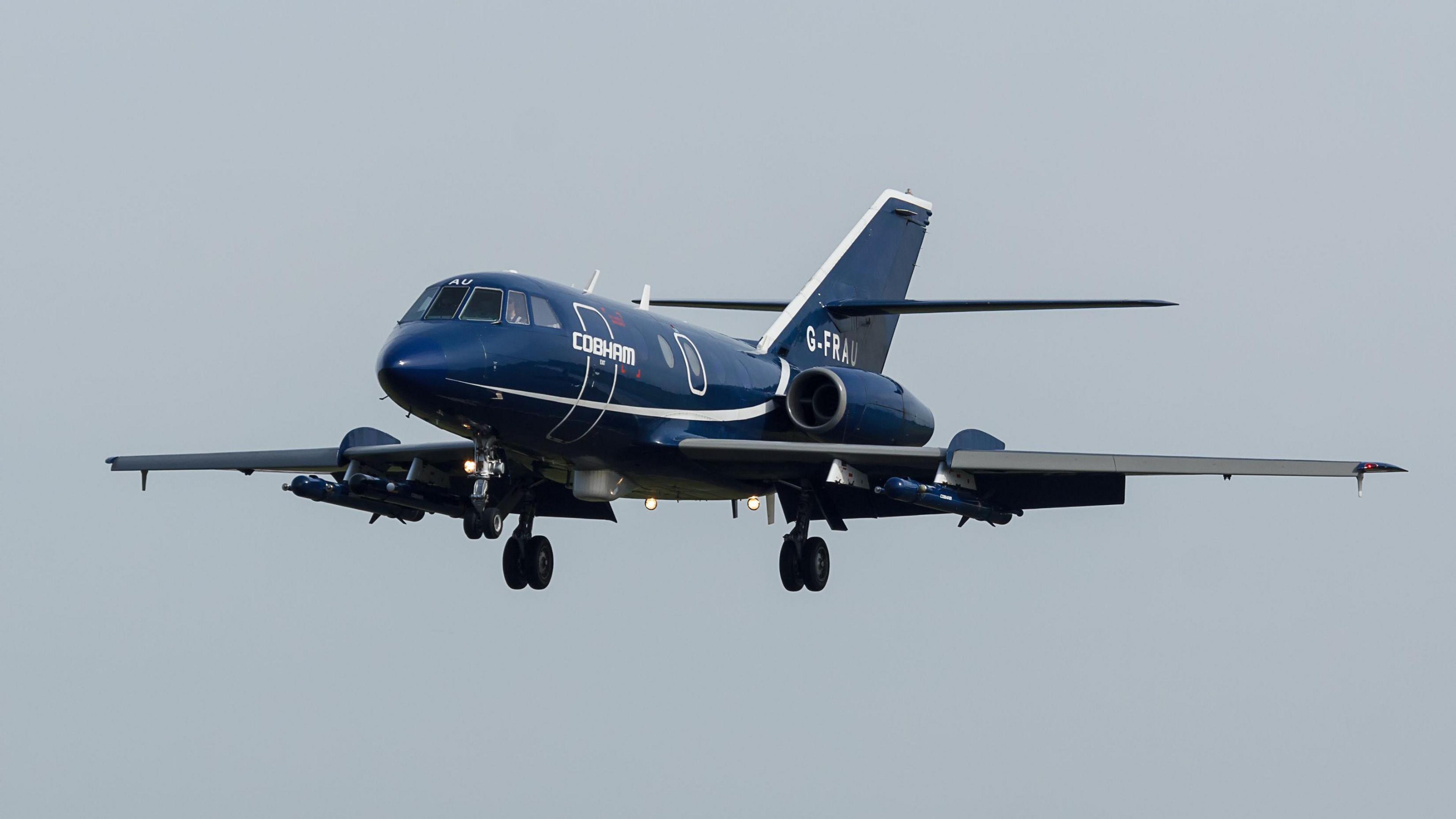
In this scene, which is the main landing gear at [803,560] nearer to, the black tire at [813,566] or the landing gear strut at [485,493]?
the black tire at [813,566]

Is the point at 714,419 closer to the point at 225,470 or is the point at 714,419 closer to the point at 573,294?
the point at 573,294

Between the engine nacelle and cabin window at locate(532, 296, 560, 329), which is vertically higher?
cabin window at locate(532, 296, 560, 329)

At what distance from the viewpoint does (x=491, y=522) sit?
2555 centimetres

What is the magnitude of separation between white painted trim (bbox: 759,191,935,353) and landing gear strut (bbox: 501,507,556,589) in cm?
→ 434

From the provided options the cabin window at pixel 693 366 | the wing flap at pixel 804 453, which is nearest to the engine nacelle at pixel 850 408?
the wing flap at pixel 804 453

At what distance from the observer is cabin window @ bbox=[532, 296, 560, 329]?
24750mm

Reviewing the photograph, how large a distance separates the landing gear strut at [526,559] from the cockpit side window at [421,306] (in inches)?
207

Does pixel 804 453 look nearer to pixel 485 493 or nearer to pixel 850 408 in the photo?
pixel 850 408

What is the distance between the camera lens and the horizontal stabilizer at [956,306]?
2842 centimetres

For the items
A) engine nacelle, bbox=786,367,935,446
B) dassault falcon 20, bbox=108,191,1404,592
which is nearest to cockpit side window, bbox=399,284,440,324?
dassault falcon 20, bbox=108,191,1404,592

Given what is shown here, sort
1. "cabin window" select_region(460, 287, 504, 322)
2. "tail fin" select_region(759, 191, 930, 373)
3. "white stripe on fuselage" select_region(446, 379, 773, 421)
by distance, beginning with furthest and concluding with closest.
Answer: "tail fin" select_region(759, 191, 930, 373)
"cabin window" select_region(460, 287, 504, 322)
"white stripe on fuselage" select_region(446, 379, 773, 421)

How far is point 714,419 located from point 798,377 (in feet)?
6.37

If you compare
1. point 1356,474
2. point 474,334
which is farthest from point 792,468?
point 1356,474

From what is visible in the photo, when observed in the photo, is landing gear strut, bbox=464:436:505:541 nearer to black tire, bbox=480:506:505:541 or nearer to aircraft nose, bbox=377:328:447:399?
black tire, bbox=480:506:505:541
